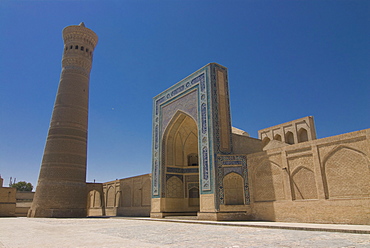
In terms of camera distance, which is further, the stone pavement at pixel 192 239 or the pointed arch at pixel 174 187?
the pointed arch at pixel 174 187

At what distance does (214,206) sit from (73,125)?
1183cm

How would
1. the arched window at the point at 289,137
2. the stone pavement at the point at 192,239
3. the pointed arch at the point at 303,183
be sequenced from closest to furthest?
the stone pavement at the point at 192,239
the pointed arch at the point at 303,183
the arched window at the point at 289,137

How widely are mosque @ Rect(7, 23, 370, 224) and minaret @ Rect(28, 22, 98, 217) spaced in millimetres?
59

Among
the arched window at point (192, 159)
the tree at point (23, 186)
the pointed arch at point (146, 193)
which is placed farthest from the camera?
the tree at point (23, 186)

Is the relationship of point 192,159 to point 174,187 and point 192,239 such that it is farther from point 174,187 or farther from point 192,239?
point 192,239

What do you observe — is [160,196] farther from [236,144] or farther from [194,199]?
[236,144]

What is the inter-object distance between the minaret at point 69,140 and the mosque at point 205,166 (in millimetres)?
59

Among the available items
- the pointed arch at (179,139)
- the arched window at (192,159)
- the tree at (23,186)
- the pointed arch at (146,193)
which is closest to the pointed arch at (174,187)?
the pointed arch at (179,139)

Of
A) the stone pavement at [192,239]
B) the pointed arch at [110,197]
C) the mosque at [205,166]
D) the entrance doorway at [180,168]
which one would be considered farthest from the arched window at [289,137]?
the pointed arch at [110,197]

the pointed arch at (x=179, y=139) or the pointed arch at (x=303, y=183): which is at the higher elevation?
the pointed arch at (x=179, y=139)

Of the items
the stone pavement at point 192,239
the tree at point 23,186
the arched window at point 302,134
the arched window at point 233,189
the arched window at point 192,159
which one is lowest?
the stone pavement at point 192,239

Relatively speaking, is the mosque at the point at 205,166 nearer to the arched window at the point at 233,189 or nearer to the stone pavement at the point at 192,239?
the arched window at the point at 233,189

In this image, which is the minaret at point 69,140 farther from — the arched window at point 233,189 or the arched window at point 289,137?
the arched window at point 289,137

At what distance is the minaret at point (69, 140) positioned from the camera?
56.5ft
